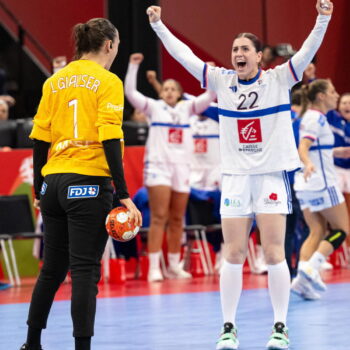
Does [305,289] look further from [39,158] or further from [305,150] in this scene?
[39,158]

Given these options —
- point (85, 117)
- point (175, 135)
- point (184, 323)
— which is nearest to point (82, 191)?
point (85, 117)

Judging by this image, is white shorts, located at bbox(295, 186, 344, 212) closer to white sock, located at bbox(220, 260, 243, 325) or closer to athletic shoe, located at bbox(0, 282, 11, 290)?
white sock, located at bbox(220, 260, 243, 325)

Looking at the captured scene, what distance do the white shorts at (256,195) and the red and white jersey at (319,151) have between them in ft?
Answer: 9.32

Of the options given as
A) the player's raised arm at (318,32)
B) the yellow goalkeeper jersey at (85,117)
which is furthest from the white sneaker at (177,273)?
the yellow goalkeeper jersey at (85,117)

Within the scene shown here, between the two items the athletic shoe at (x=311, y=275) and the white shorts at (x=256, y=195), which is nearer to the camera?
the white shorts at (x=256, y=195)

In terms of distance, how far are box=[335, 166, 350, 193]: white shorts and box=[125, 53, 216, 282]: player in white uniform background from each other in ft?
7.00

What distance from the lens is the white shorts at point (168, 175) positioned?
35.7ft

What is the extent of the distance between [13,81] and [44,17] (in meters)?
1.39

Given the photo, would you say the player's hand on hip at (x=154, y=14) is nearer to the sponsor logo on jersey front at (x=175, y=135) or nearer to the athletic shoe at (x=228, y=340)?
the athletic shoe at (x=228, y=340)

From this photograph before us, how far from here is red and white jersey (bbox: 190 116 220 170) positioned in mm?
12023

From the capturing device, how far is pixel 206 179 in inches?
472

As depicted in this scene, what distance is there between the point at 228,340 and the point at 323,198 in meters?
3.47

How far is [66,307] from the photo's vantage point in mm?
8227

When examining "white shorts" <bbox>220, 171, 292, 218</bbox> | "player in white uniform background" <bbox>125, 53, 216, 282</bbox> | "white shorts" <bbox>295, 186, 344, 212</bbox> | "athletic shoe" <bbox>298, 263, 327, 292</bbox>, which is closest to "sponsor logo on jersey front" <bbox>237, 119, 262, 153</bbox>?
"white shorts" <bbox>220, 171, 292, 218</bbox>
